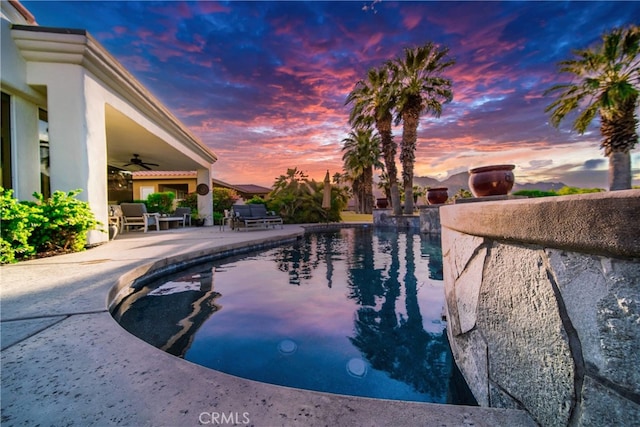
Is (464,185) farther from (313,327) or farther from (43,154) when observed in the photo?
(43,154)

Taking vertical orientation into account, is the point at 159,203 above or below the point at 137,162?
below

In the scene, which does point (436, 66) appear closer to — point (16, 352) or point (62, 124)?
point (62, 124)

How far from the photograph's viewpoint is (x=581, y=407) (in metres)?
0.87

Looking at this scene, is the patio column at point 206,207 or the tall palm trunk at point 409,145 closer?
the patio column at point 206,207

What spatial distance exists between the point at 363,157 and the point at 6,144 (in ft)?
78.9

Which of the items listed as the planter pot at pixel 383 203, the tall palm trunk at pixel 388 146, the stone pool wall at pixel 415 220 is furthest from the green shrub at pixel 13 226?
the planter pot at pixel 383 203

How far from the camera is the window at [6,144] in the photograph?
18.4ft

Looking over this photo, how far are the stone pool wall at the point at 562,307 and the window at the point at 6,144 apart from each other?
8469mm

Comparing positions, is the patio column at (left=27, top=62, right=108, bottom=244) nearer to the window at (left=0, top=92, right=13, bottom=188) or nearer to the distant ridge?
the window at (left=0, top=92, right=13, bottom=188)

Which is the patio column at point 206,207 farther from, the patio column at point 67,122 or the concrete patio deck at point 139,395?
the concrete patio deck at point 139,395

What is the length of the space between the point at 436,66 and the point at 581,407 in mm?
16730

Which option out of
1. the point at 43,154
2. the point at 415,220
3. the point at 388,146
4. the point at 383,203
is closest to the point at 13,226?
the point at 43,154

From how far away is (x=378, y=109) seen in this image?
54.8ft

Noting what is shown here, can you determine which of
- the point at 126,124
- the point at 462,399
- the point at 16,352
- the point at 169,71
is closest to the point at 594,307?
the point at 462,399
